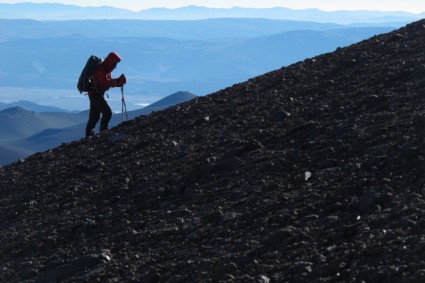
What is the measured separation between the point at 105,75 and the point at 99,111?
867mm

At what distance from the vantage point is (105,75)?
50.5 ft

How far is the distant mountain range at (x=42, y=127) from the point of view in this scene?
97.4 metres

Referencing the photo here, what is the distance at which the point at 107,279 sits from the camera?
7.75m

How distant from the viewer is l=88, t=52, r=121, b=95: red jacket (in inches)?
601

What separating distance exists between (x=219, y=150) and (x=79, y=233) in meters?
2.27

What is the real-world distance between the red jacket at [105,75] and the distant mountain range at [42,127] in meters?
71.5

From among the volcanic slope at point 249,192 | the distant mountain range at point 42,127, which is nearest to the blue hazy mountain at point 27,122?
the distant mountain range at point 42,127

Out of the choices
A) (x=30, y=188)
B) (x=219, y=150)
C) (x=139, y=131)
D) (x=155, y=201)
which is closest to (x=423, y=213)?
(x=155, y=201)

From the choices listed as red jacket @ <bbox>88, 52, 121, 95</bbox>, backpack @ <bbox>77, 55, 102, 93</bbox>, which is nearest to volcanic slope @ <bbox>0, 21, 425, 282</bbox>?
backpack @ <bbox>77, 55, 102, 93</bbox>

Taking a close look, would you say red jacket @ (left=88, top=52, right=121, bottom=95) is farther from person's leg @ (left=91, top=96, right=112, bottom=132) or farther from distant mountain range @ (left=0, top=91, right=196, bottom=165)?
distant mountain range @ (left=0, top=91, right=196, bottom=165)

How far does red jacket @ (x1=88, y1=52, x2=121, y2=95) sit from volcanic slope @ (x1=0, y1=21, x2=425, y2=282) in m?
1.49

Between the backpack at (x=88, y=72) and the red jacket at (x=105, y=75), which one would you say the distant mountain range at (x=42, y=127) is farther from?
the backpack at (x=88, y=72)

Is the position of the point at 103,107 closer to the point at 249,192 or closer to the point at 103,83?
the point at 103,83

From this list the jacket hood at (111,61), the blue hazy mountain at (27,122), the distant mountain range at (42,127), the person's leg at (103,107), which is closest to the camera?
the jacket hood at (111,61)
